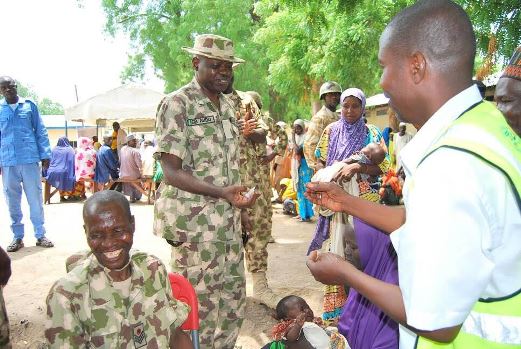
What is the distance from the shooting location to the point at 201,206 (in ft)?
9.39

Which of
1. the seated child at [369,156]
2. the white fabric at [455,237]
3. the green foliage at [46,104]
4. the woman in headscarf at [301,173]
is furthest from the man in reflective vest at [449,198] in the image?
the green foliage at [46,104]

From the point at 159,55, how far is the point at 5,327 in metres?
17.9

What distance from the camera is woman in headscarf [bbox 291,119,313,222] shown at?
8.25 metres

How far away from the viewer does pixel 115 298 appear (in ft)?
6.45

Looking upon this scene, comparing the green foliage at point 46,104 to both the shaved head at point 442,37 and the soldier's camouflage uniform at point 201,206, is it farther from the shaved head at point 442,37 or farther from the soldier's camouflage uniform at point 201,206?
the shaved head at point 442,37

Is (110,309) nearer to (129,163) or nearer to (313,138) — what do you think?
(313,138)

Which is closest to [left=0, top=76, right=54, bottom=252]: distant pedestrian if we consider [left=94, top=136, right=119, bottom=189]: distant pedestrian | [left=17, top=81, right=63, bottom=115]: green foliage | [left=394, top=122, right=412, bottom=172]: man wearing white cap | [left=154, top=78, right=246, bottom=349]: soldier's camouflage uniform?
[left=154, top=78, right=246, bottom=349]: soldier's camouflage uniform

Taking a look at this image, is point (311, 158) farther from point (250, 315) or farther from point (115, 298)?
point (115, 298)

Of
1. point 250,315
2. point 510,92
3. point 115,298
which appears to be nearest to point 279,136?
point 250,315

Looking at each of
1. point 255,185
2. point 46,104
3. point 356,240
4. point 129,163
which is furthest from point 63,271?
point 46,104

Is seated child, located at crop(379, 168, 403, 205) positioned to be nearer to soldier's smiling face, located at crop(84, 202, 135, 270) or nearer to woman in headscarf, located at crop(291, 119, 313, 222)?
woman in headscarf, located at crop(291, 119, 313, 222)

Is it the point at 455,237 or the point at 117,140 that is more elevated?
the point at 455,237

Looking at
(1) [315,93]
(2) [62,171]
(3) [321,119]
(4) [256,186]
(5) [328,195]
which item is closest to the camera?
(5) [328,195]

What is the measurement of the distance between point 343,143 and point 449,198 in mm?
3101
